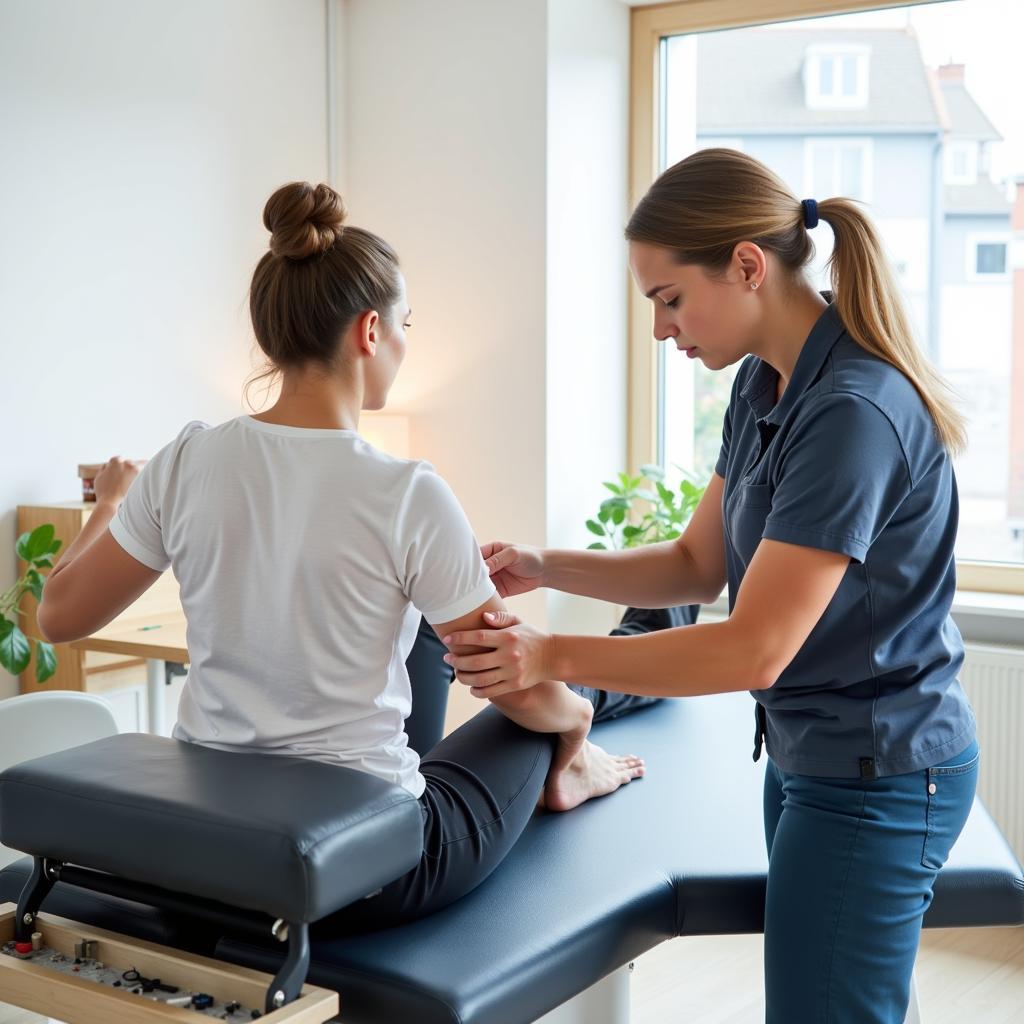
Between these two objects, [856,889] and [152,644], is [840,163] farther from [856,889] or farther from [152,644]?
[856,889]

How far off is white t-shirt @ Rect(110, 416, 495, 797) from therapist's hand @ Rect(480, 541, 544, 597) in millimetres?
457

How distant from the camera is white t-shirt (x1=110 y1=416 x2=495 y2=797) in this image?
1.29m

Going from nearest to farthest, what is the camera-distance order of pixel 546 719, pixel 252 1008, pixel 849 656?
pixel 252 1008 → pixel 849 656 → pixel 546 719

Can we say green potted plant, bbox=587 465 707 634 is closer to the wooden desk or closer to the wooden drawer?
the wooden desk

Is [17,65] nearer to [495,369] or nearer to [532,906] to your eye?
[495,369]

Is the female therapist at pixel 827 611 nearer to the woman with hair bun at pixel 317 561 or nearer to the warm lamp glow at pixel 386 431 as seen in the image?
the woman with hair bun at pixel 317 561

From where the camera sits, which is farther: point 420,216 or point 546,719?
point 420,216

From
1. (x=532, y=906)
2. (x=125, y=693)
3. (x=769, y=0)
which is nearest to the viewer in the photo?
(x=532, y=906)

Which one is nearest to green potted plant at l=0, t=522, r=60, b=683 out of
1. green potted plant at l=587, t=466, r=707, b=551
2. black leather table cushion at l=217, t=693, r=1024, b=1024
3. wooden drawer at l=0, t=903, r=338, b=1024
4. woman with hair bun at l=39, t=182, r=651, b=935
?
woman with hair bun at l=39, t=182, r=651, b=935

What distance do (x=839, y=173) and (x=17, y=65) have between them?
218 cm

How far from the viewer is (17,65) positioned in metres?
2.90

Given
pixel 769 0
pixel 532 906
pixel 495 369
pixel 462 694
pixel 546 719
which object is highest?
pixel 769 0

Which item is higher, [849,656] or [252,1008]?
[849,656]

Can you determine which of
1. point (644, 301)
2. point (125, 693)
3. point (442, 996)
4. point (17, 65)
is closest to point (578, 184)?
point (644, 301)
